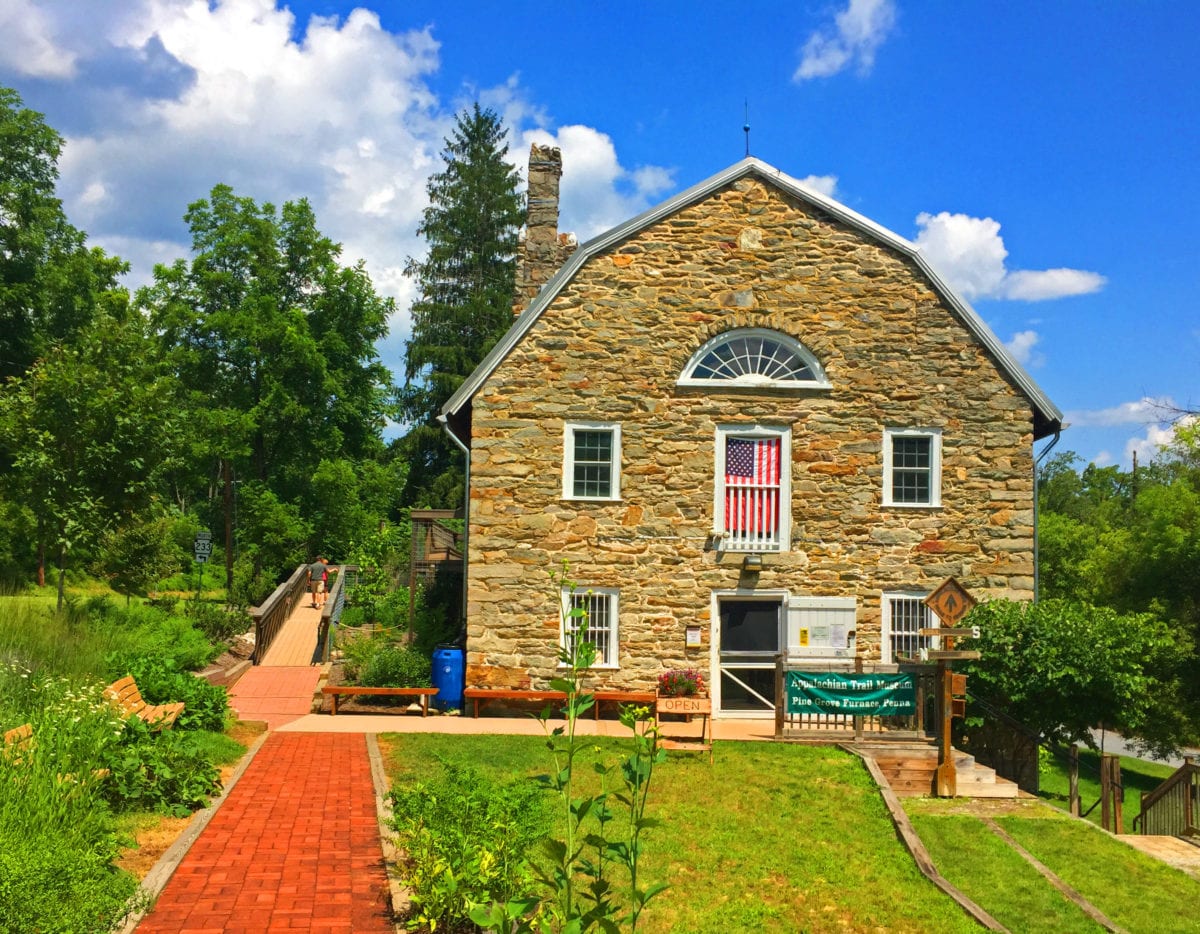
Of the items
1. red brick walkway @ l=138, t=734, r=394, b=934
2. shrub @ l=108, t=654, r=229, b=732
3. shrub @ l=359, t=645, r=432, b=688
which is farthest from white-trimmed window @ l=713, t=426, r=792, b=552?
shrub @ l=108, t=654, r=229, b=732

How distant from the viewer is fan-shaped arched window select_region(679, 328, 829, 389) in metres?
16.6

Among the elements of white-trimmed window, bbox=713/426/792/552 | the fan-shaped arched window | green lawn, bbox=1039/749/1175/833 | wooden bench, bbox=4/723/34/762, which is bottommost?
green lawn, bbox=1039/749/1175/833

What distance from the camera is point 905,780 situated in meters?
13.1

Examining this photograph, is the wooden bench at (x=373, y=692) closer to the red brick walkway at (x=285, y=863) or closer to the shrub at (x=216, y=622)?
the red brick walkway at (x=285, y=863)

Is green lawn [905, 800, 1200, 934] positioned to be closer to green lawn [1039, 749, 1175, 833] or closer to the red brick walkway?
green lawn [1039, 749, 1175, 833]

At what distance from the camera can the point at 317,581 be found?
99.8 feet

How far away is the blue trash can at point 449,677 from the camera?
16.2 m

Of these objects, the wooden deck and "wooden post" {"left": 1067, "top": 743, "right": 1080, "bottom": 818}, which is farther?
the wooden deck

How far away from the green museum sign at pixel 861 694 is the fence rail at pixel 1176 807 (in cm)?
383

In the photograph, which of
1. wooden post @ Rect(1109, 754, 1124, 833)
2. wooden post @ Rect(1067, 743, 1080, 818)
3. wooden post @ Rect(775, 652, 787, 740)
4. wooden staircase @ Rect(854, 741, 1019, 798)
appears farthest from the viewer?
wooden post @ Rect(775, 652, 787, 740)

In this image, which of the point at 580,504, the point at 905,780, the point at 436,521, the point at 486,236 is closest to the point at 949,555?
the point at 905,780

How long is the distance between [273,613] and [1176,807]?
57.0 ft

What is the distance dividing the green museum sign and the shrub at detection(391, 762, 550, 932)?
7322 millimetres

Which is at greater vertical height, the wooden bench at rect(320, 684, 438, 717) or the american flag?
the american flag
